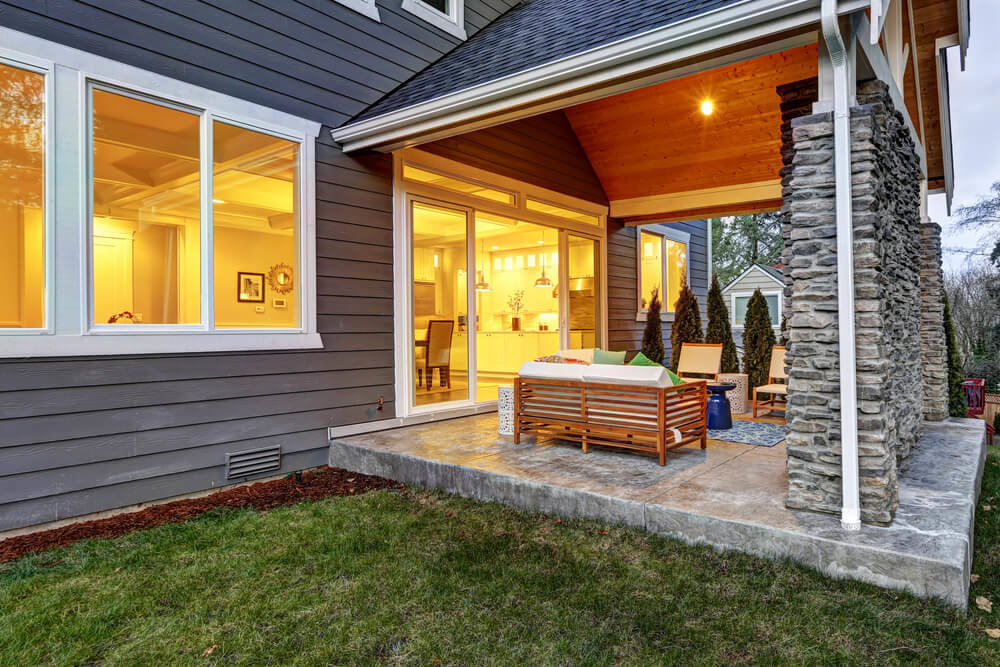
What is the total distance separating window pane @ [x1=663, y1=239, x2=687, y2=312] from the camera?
10678 millimetres

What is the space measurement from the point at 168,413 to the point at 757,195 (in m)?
7.02

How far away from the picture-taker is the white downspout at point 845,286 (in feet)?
9.36

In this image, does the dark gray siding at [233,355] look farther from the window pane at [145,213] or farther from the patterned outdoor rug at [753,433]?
the patterned outdoor rug at [753,433]

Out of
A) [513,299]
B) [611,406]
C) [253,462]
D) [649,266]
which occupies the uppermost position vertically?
[649,266]

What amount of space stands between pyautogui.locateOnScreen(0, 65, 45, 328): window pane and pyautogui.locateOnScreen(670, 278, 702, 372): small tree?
8.70 meters

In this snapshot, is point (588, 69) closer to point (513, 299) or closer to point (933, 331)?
point (933, 331)

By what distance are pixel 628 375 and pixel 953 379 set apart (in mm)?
5588

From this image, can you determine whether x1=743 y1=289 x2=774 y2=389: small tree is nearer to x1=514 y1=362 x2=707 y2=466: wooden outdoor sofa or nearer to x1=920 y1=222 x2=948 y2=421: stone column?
x1=920 y1=222 x2=948 y2=421: stone column

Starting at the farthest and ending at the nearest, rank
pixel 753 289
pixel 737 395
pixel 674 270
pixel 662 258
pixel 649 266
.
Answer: pixel 753 289 → pixel 674 270 → pixel 662 258 → pixel 649 266 → pixel 737 395

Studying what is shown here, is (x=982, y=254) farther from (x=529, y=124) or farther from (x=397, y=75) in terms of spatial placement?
(x=397, y=75)

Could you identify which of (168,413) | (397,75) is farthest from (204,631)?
(397,75)

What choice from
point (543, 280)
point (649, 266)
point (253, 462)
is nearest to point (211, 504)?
point (253, 462)

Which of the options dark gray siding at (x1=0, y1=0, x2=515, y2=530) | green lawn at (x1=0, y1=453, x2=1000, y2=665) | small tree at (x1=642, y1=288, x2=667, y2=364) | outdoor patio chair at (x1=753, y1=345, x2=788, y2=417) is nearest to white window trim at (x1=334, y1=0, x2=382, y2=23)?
dark gray siding at (x1=0, y1=0, x2=515, y2=530)

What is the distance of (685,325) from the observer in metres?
10.0
